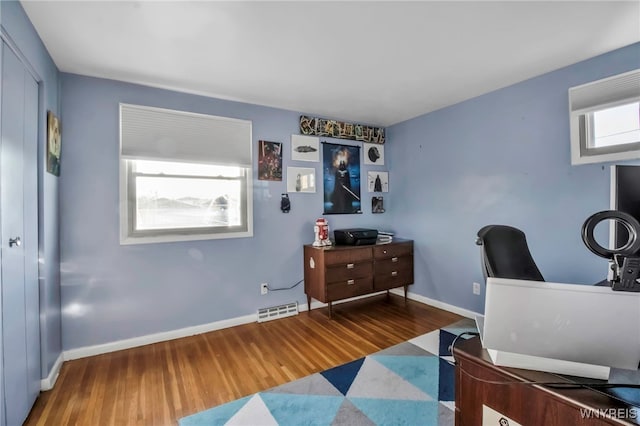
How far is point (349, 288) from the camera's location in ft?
10.4

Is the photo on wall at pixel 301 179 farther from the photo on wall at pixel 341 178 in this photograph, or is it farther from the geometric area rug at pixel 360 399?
the geometric area rug at pixel 360 399

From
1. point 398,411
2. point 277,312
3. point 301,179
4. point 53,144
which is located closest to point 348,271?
point 277,312

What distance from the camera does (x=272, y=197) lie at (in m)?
3.24

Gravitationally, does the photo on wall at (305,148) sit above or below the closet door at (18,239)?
above

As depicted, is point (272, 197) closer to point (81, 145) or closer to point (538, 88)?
point (81, 145)

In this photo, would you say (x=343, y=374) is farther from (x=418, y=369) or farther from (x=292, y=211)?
(x=292, y=211)

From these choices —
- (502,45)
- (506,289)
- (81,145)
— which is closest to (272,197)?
(81,145)

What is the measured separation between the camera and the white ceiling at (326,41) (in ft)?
5.45

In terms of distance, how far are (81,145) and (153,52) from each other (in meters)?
1.03

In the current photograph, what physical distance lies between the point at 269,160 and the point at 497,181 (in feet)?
7.87

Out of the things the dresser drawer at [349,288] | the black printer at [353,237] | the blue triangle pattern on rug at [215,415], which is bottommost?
the blue triangle pattern on rug at [215,415]

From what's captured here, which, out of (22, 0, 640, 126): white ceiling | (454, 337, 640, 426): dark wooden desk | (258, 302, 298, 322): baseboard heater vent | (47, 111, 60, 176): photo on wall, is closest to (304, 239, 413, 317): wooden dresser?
(258, 302, 298, 322): baseboard heater vent

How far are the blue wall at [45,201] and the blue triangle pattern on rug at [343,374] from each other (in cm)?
196

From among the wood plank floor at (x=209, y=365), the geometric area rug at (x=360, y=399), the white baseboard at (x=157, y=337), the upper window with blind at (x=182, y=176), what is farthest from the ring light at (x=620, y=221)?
the upper window with blind at (x=182, y=176)
